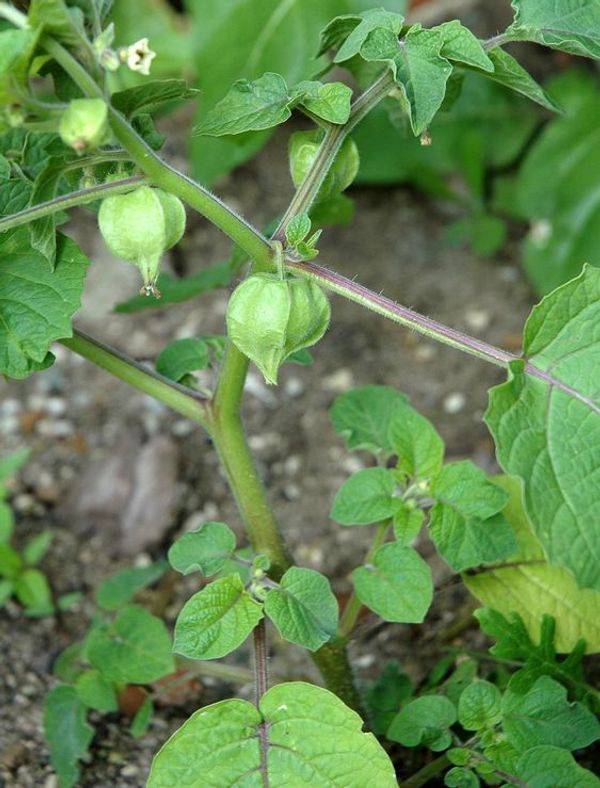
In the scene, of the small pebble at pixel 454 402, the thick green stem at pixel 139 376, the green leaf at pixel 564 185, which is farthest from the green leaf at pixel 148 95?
the green leaf at pixel 564 185

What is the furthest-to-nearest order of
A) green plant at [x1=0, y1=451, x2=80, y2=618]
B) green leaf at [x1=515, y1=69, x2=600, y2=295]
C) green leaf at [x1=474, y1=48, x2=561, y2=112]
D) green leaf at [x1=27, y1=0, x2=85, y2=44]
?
green leaf at [x1=515, y1=69, x2=600, y2=295], green plant at [x1=0, y1=451, x2=80, y2=618], green leaf at [x1=474, y1=48, x2=561, y2=112], green leaf at [x1=27, y1=0, x2=85, y2=44]

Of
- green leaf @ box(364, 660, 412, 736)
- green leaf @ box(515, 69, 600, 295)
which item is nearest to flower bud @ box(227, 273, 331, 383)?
green leaf @ box(364, 660, 412, 736)

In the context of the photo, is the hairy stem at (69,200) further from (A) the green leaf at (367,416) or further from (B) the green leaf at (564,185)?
(B) the green leaf at (564,185)

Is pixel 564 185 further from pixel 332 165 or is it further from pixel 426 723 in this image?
pixel 426 723

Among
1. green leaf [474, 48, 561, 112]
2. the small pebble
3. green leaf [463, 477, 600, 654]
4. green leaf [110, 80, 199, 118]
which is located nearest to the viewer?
green leaf [110, 80, 199, 118]

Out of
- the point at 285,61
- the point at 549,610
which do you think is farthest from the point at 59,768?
the point at 285,61

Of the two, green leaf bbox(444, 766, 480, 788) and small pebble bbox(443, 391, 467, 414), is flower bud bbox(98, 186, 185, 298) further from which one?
small pebble bbox(443, 391, 467, 414)
